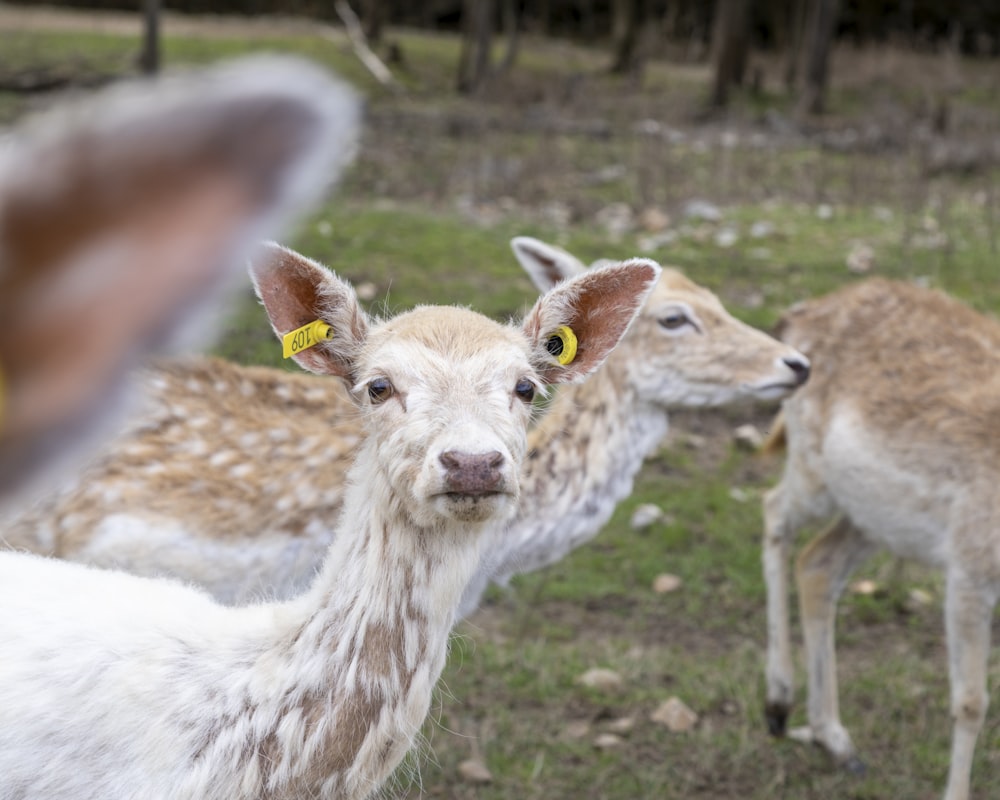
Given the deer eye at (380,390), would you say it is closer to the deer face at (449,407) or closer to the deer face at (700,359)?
the deer face at (449,407)

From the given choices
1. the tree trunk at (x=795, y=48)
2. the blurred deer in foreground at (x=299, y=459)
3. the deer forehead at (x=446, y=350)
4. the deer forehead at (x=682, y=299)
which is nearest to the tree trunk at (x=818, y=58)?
the tree trunk at (x=795, y=48)

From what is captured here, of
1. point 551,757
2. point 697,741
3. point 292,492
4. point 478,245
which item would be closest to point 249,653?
point 292,492

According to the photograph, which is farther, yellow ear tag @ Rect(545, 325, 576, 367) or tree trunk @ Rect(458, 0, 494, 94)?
tree trunk @ Rect(458, 0, 494, 94)

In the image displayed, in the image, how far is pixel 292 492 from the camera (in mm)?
4133

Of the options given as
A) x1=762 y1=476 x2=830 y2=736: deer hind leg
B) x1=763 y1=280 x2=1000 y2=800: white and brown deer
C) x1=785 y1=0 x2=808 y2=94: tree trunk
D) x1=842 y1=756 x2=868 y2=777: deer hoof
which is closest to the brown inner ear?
x1=763 y1=280 x2=1000 y2=800: white and brown deer

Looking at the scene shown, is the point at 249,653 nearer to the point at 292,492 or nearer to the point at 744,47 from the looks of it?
the point at 292,492

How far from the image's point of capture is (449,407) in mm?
2670

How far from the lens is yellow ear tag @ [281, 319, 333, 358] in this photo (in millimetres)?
2934

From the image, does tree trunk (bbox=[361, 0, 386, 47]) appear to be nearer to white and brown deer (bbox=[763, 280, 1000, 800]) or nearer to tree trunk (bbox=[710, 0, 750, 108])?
tree trunk (bbox=[710, 0, 750, 108])

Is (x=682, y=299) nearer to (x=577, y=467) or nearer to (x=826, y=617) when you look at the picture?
(x=577, y=467)

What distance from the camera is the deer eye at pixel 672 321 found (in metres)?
4.69

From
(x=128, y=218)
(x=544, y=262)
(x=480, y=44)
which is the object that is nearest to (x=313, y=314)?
(x=544, y=262)

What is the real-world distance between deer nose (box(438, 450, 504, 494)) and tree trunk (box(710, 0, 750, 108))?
17183mm

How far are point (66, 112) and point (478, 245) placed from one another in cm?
919
